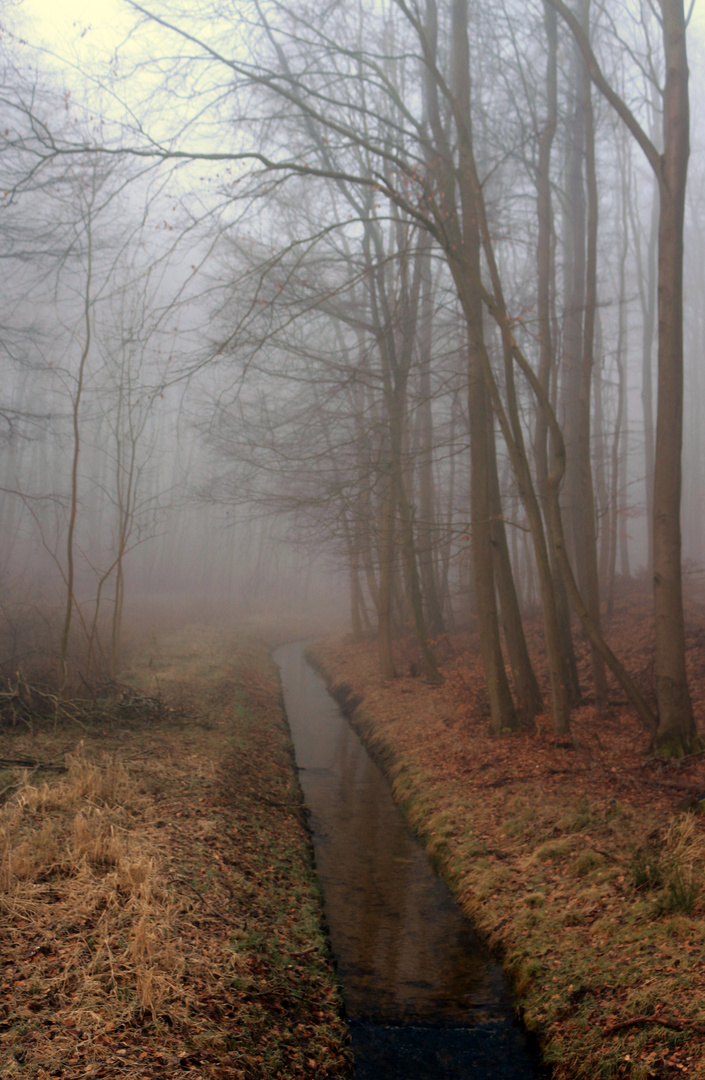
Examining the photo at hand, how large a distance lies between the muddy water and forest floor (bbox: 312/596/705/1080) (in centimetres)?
18

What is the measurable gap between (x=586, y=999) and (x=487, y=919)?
1.34m

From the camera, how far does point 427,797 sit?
7738mm

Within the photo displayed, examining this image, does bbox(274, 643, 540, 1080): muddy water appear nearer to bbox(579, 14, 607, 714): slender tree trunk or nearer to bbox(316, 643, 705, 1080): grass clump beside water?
bbox(316, 643, 705, 1080): grass clump beside water

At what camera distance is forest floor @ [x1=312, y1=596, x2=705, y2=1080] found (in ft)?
11.9

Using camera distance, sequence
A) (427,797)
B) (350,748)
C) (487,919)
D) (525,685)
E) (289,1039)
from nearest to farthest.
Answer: (289,1039) < (487,919) < (427,797) < (525,685) < (350,748)

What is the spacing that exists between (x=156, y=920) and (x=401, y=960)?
5.83 ft

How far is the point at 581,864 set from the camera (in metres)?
5.32

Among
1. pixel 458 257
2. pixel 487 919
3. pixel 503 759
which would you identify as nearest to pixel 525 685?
pixel 503 759

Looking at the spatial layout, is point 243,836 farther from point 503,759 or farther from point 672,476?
point 672,476

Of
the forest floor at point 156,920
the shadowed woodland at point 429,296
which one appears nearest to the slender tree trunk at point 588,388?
the shadowed woodland at point 429,296

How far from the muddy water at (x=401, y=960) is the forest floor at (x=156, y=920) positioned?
0.24 m

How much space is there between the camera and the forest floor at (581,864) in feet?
11.9

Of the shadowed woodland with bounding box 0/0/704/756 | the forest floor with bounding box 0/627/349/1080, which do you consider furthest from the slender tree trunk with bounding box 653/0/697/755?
the forest floor with bounding box 0/627/349/1080

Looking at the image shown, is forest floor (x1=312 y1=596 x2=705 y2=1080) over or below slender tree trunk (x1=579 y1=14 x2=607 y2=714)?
below
